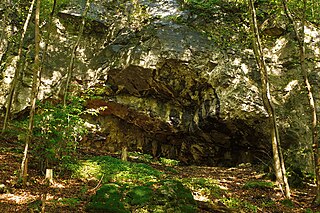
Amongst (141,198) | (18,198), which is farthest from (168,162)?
(18,198)

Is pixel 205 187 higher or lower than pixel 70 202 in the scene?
higher

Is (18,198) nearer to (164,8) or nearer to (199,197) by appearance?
(199,197)

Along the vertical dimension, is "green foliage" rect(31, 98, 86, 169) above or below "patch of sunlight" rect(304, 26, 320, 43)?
below

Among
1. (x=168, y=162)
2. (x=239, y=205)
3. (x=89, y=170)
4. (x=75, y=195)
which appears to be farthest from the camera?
(x=168, y=162)

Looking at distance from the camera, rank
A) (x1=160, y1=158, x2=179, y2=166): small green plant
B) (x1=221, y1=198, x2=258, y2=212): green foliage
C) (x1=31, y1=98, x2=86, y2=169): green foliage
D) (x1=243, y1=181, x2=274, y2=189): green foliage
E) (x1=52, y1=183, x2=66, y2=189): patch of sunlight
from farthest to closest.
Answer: (x1=160, y1=158, x2=179, y2=166): small green plant
(x1=243, y1=181, x2=274, y2=189): green foliage
(x1=31, y1=98, x2=86, y2=169): green foliage
(x1=52, y1=183, x2=66, y2=189): patch of sunlight
(x1=221, y1=198, x2=258, y2=212): green foliage

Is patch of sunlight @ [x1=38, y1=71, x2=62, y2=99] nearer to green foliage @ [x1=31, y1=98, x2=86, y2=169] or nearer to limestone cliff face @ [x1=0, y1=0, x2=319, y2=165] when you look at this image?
limestone cliff face @ [x1=0, y1=0, x2=319, y2=165]

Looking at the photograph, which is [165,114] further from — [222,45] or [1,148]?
[1,148]

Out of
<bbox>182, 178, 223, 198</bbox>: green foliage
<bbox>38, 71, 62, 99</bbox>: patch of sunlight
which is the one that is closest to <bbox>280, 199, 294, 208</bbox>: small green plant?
<bbox>182, 178, 223, 198</bbox>: green foliage

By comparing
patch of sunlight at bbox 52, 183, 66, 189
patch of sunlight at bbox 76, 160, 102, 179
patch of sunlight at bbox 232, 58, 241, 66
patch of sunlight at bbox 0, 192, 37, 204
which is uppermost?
patch of sunlight at bbox 232, 58, 241, 66

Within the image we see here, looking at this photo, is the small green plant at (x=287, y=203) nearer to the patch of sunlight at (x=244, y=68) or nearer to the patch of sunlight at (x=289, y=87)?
the patch of sunlight at (x=289, y=87)

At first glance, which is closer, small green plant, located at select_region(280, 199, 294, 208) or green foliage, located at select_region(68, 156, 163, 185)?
small green plant, located at select_region(280, 199, 294, 208)

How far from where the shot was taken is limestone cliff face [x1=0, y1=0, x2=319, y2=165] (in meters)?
14.3

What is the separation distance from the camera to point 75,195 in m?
7.23

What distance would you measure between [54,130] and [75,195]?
2505 mm
